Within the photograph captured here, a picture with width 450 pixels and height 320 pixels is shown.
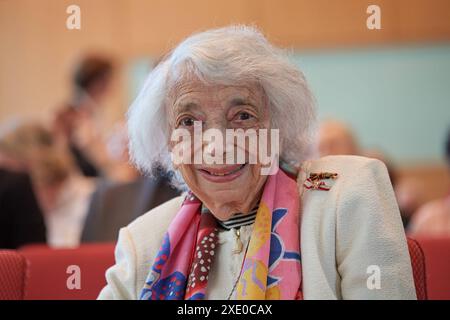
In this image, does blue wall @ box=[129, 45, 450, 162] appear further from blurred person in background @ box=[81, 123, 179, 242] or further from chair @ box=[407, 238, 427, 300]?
chair @ box=[407, 238, 427, 300]

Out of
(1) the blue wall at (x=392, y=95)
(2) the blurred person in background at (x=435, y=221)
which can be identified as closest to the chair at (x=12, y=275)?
(2) the blurred person in background at (x=435, y=221)

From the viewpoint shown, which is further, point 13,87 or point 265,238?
point 13,87

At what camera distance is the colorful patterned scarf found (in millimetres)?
1830

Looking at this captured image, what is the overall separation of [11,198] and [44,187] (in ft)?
2.82

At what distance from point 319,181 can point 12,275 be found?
95 centimetres

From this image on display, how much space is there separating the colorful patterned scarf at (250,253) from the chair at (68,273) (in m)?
0.53

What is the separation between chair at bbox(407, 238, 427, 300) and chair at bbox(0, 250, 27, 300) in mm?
1089

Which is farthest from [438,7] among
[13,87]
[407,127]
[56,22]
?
[13,87]

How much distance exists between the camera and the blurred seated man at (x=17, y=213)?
145 inches

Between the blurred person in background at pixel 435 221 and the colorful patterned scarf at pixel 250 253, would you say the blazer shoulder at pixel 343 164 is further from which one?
the blurred person in background at pixel 435 221

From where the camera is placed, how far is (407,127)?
714 cm

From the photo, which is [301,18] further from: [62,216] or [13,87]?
[62,216]

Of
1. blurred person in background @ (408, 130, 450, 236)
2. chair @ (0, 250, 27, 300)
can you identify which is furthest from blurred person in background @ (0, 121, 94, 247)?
chair @ (0, 250, 27, 300)

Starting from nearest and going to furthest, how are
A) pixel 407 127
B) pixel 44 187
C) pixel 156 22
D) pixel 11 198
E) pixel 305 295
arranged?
pixel 305 295 < pixel 11 198 < pixel 44 187 < pixel 407 127 < pixel 156 22
